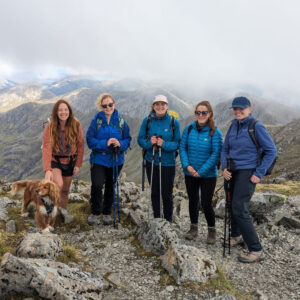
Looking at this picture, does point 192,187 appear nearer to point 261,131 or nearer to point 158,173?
point 158,173

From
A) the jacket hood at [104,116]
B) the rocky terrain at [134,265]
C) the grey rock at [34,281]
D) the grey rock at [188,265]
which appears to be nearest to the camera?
the grey rock at [34,281]

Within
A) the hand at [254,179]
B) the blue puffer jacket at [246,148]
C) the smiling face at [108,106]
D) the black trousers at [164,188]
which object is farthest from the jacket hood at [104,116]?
the hand at [254,179]

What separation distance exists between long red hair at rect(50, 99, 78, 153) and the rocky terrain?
323cm

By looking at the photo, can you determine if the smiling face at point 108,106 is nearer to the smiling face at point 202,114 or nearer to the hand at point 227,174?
the smiling face at point 202,114

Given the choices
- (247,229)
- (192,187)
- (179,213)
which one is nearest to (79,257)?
(192,187)

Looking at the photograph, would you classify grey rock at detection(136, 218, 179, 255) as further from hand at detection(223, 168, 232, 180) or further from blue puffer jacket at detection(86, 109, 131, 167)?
blue puffer jacket at detection(86, 109, 131, 167)

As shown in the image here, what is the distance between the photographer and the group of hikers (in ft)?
24.6

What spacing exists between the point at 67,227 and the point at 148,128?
507 cm

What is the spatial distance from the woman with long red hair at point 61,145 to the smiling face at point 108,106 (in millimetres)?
1257

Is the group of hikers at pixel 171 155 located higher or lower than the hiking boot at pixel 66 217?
higher

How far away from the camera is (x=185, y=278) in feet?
20.7


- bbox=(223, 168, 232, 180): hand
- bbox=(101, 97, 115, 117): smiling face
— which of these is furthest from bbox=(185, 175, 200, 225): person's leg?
bbox=(101, 97, 115, 117): smiling face

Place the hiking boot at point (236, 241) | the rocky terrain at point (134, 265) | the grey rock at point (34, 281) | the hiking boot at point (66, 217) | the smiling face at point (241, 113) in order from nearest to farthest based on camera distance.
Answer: the grey rock at point (34, 281), the rocky terrain at point (134, 265), the smiling face at point (241, 113), the hiking boot at point (236, 241), the hiking boot at point (66, 217)

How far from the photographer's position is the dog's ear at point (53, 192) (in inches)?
337
